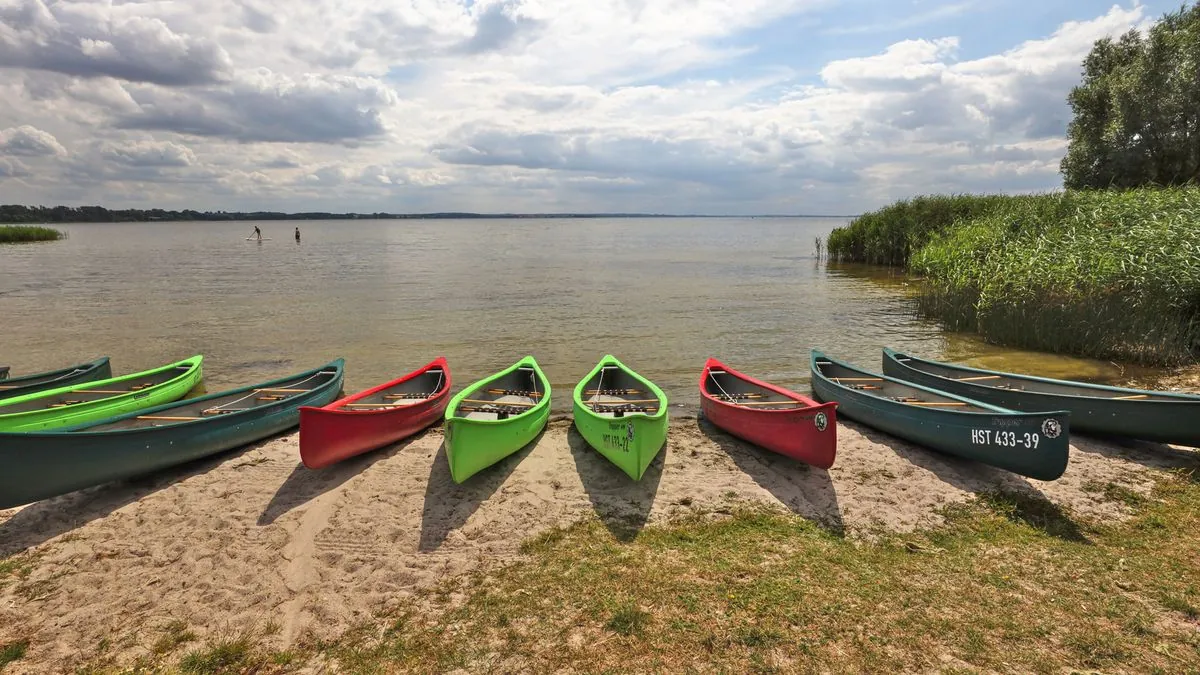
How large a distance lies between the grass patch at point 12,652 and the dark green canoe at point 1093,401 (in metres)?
13.4

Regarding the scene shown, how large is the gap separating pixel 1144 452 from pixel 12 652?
46.7 ft

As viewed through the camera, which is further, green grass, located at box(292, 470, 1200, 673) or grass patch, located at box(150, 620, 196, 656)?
grass patch, located at box(150, 620, 196, 656)

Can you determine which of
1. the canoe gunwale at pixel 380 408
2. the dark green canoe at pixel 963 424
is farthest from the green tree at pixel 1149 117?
the canoe gunwale at pixel 380 408

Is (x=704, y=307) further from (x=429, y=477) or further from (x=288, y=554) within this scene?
(x=288, y=554)

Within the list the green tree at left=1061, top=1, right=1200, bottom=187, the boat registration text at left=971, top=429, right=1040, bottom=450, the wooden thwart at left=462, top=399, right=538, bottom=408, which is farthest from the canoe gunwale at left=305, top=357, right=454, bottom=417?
the green tree at left=1061, top=1, right=1200, bottom=187

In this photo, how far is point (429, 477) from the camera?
8.60 metres

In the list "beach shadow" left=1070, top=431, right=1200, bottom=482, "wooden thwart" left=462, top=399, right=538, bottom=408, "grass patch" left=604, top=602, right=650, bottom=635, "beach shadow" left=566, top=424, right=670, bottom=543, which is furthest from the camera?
"wooden thwart" left=462, top=399, right=538, bottom=408

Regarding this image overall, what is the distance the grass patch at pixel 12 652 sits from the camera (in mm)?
5090

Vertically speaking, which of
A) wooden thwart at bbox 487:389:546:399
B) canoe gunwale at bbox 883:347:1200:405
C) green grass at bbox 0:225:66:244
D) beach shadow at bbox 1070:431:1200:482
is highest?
green grass at bbox 0:225:66:244

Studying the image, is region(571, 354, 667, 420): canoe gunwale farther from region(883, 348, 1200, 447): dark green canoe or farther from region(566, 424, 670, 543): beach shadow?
region(883, 348, 1200, 447): dark green canoe

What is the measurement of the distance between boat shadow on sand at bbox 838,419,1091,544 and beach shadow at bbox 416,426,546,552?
6245 millimetres

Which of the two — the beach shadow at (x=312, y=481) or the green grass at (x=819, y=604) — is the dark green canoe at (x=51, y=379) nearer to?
the beach shadow at (x=312, y=481)

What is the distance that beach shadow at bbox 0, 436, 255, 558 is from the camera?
712 centimetres

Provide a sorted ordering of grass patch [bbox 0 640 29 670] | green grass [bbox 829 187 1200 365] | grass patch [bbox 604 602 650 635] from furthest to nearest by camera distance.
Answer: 1. green grass [bbox 829 187 1200 365]
2. grass patch [bbox 604 602 650 635]
3. grass patch [bbox 0 640 29 670]
